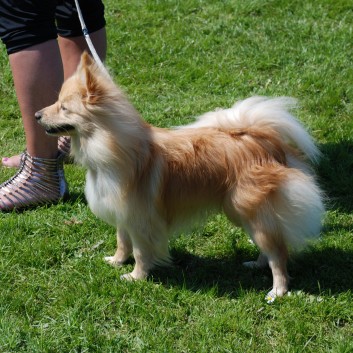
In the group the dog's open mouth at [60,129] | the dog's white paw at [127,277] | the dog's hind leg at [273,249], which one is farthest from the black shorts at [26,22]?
the dog's hind leg at [273,249]

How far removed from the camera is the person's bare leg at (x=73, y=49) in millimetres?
4469

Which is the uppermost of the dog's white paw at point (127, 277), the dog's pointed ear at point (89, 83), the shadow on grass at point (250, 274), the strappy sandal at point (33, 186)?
the dog's pointed ear at point (89, 83)

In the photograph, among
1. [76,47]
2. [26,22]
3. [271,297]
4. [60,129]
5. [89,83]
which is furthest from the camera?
[76,47]

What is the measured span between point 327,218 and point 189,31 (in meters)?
3.51

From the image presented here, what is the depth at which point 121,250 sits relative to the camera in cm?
353

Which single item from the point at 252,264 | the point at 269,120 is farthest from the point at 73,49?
the point at 252,264

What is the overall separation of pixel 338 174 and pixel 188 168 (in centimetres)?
174

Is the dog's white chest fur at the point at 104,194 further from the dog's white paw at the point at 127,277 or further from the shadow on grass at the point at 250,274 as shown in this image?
the shadow on grass at the point at 250,274

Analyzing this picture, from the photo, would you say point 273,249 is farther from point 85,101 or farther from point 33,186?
point 33,186

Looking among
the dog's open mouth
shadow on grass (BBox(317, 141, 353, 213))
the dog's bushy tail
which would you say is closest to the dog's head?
the dog's open mouth

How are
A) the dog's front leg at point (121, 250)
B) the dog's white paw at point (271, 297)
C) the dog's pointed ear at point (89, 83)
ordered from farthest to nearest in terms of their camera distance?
the dog's front leg at point (121, 250) < the dog's white paw at point (271, 297) < the dog's pointed ear at point (89, 83)

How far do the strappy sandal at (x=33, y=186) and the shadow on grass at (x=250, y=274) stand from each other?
107 centimetres

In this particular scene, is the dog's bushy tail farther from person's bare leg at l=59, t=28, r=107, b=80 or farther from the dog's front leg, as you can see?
person's bare leg at l=59, t=28, r=107, b=80

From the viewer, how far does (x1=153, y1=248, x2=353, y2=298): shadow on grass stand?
3.34 m
